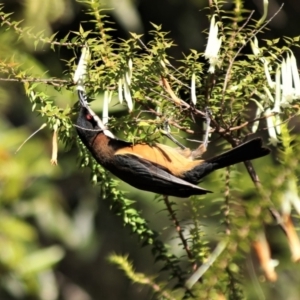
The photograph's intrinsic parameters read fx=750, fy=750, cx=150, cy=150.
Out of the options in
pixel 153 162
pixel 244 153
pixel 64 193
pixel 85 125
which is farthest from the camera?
pixel 64 193

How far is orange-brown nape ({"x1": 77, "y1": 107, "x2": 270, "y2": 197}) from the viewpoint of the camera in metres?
1.56

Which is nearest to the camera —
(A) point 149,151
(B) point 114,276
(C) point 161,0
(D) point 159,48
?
(D) point 159,48

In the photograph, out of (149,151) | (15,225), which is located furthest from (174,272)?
(15,225)

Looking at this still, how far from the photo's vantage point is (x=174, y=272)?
4.60ft

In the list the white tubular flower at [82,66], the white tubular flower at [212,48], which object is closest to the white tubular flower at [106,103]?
the white tubular flower at [82,66]

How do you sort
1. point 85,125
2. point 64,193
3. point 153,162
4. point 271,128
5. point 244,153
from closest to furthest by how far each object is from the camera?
1. point 271,128
2. point 244,153
3. point 85,125
4. point 153,162
5. point 64,193

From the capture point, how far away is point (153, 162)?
1771 mm

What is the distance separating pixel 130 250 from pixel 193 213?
2140 mm

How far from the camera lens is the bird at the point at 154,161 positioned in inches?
61.2

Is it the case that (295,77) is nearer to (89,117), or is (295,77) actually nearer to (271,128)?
(271,128)

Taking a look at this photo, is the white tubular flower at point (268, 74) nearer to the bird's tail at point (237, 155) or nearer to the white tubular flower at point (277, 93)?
the white tubular flower at point (277, 93)

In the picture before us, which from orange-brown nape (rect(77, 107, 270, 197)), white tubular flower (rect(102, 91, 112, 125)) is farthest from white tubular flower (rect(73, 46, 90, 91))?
orange-brown nape (rect(77, 107, 270, 197))

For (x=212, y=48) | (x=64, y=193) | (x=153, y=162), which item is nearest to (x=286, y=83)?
(x=212, y=48)

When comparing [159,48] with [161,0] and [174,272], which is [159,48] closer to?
[174,272]
